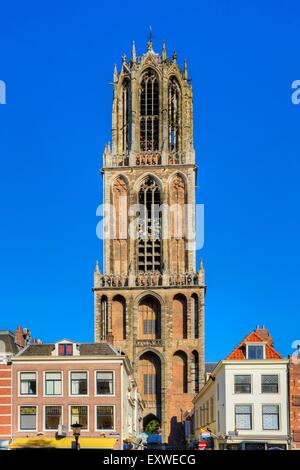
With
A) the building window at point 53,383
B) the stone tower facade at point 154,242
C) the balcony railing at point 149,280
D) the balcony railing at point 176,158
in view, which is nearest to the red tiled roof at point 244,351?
the building window at point 53,383

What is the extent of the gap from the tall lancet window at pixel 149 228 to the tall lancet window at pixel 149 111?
17.0 ft

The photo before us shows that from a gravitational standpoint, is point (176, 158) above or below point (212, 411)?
above

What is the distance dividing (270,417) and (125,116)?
62.6 metres

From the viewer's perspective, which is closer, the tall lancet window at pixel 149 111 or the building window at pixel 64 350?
the building window at pixel 64 350

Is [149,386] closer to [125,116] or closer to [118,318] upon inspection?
[118,318]

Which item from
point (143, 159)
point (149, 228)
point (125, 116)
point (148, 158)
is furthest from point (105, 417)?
point (125, 116)

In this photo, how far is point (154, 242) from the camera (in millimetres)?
105188

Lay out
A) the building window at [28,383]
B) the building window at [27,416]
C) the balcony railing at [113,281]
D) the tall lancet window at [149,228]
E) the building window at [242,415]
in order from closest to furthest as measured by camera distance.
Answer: the building window at [242,415]
the building window at [27,416]
the building window at [28,383]
the balcony railing at [113,281]
the tall lancet window at [149,228]

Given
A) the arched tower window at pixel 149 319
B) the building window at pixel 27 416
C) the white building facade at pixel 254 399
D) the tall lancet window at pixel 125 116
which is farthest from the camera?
the tall lancet window at pixel 125 116

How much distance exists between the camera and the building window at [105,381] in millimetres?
57812

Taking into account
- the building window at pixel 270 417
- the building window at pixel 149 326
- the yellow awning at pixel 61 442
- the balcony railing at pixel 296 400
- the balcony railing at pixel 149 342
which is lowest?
the yellow awning at pixel 61 442

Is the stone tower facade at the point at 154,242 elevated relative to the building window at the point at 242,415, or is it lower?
elevated

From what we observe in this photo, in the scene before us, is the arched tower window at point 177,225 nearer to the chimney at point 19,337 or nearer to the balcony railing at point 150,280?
the balcony railing at point 150,280
